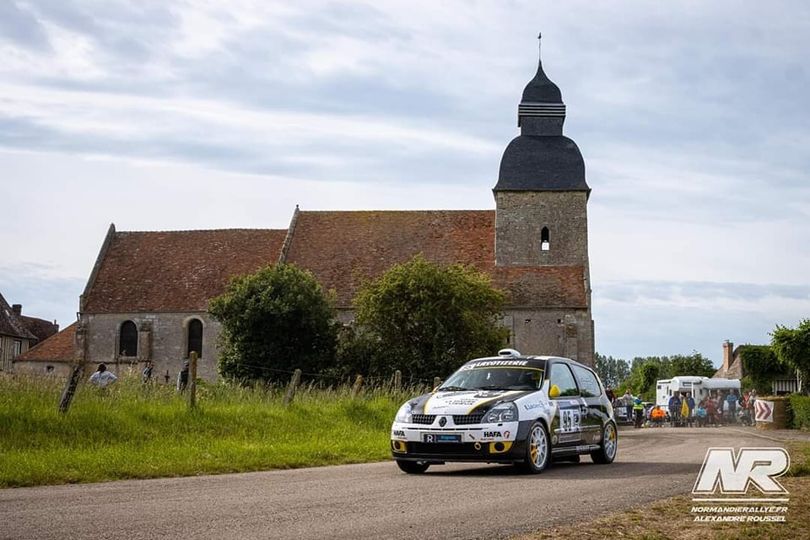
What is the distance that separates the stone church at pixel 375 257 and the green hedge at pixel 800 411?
18.1m

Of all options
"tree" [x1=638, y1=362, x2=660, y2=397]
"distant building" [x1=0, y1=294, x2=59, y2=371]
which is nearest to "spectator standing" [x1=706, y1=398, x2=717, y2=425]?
"distant building" [x1=0, y1=294, x2=59, y2=371]

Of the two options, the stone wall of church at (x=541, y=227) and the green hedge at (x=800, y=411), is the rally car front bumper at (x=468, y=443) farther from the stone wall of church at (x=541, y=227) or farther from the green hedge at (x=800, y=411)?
the stone wall of church at (x=541, y=227)

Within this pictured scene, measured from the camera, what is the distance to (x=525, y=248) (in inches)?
2104

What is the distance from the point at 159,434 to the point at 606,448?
24.0 ft

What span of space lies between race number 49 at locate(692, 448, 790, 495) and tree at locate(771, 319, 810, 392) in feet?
90.3

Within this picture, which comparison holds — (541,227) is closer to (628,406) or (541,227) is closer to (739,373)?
(628,406)

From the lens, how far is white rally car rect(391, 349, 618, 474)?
13.9 meters

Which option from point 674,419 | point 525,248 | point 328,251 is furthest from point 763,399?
point 328,251

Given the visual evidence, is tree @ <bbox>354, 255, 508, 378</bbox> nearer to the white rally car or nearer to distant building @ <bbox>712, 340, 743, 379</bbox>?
the white rally car

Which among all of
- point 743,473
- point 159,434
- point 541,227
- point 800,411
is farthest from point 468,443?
point 541,227

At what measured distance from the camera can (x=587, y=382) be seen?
1681cm

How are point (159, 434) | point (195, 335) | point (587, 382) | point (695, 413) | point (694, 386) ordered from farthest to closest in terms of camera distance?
point (694, 386) → point (195, 335) → point (695, 413) → point (159, 434) → point (587, 382)

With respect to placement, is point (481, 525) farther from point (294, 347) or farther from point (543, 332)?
point (543, 332)

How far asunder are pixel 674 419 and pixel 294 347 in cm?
1681
